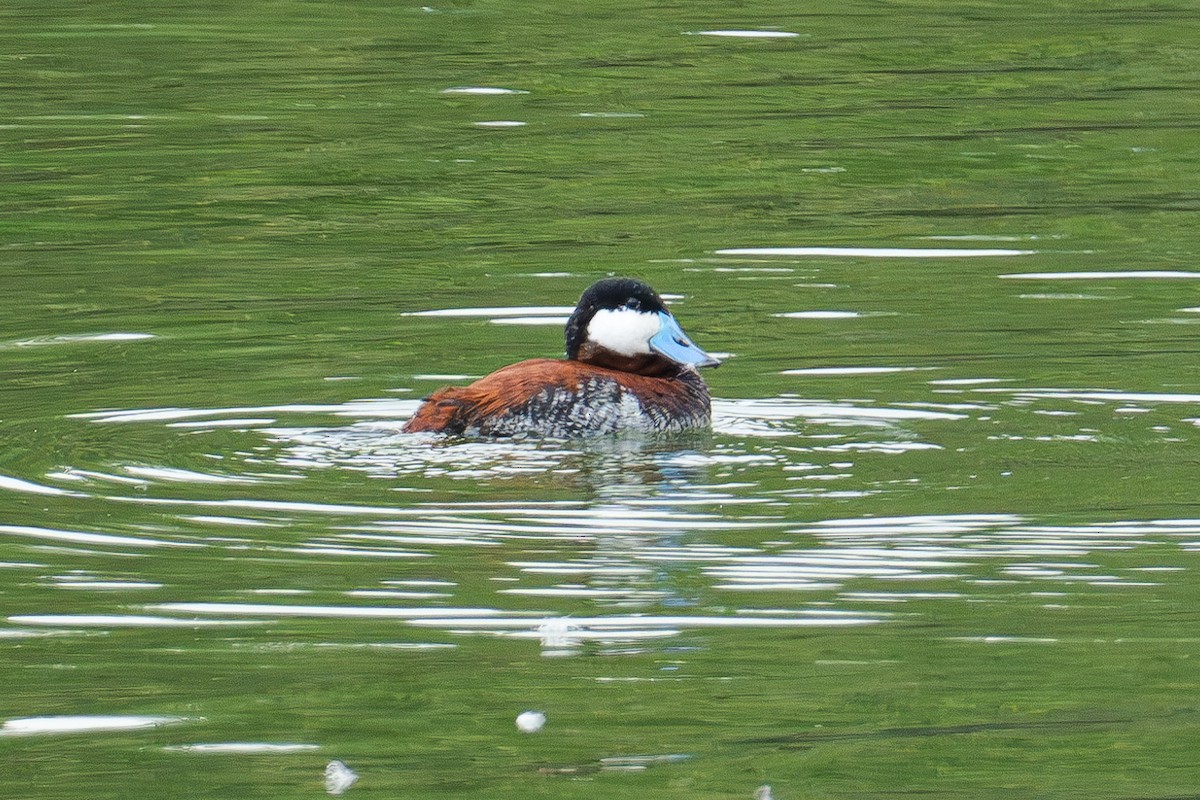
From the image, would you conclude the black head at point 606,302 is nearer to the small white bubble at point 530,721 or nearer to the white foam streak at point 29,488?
the white foam streak at point 29,488

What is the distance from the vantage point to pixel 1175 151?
16.2 m

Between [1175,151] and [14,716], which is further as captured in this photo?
[1175,151]

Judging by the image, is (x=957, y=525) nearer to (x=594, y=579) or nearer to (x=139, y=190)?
(x=594, y=579)

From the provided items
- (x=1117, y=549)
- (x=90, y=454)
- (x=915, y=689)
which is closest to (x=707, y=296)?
(x=90, y=454)

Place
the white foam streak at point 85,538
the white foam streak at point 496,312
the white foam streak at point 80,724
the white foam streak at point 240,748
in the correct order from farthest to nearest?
1. the white foam streak at point 496,312
2. the white foam streak at point 85,538
3. the white foam streak at point 80,724
4. the white foam streak at point 240,748

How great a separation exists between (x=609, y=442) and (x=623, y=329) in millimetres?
855

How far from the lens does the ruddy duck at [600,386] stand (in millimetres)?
9531

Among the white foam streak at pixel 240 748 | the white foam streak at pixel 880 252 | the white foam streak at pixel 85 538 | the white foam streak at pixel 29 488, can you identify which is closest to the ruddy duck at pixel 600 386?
the white foam streak at pixel 29 488

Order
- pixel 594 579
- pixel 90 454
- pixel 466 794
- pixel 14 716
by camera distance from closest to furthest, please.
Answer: pixel 466 794, pixel 14 716, pixel 594 579, pixel 90 454

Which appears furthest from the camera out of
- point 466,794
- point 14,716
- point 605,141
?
point 605,141

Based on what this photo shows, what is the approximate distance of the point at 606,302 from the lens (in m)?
10.4

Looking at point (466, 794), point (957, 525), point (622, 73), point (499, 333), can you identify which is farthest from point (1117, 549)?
point (622, 73)

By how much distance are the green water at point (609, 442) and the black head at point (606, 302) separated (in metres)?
0.65

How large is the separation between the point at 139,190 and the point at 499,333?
4.52m
